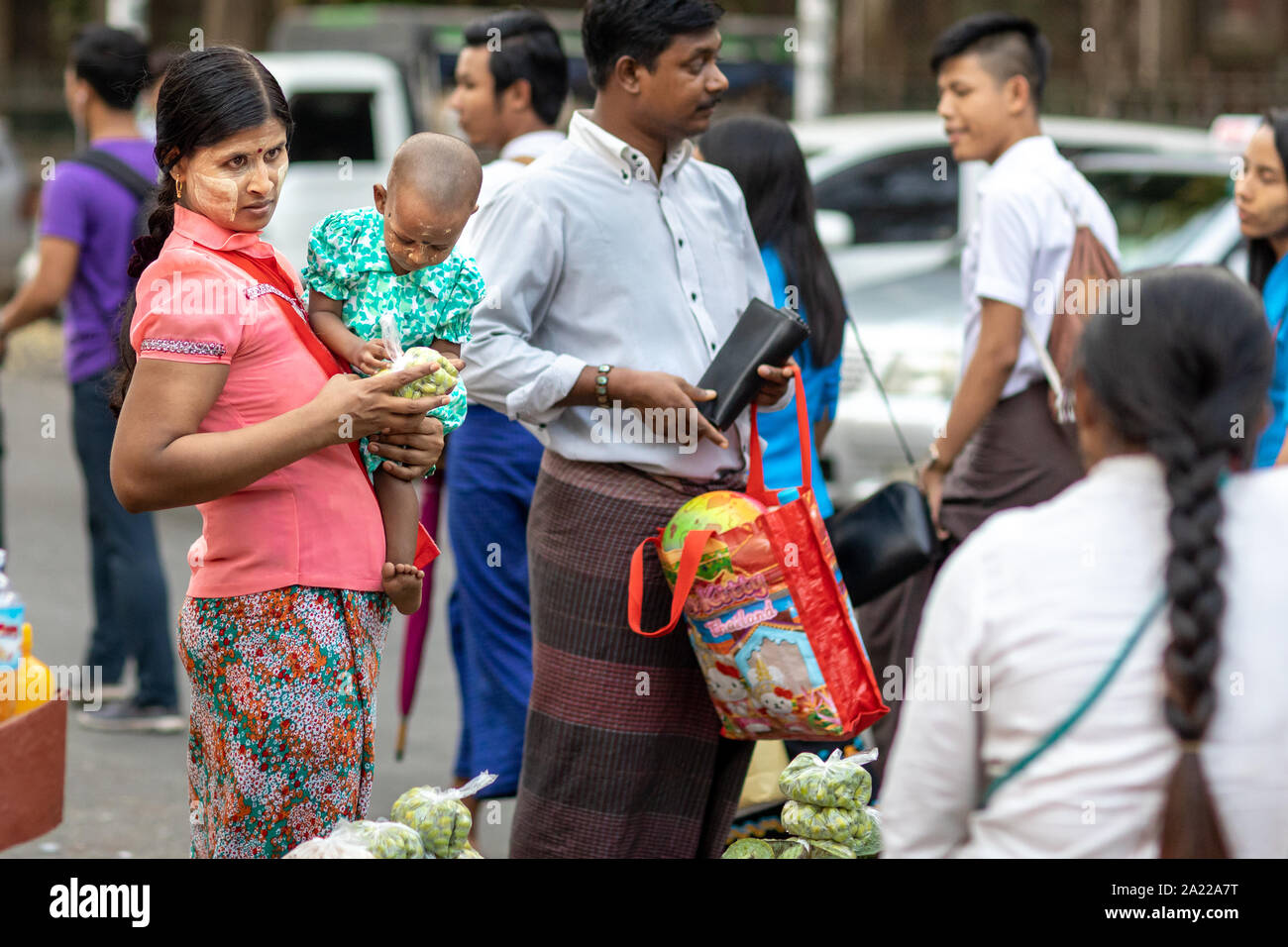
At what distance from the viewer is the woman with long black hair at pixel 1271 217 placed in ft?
12.8

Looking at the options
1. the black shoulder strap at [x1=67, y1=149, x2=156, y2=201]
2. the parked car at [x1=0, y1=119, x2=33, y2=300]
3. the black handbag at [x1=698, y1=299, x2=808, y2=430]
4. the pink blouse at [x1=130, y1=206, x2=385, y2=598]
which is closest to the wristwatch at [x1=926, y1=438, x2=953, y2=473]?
the black handbag at [x1=698, y1=299, x2=808, y2=430]

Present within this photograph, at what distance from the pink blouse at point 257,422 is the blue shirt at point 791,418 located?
4.98 ft

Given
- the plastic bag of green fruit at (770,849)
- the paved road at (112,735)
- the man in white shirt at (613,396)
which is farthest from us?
the paved road at (112,735)

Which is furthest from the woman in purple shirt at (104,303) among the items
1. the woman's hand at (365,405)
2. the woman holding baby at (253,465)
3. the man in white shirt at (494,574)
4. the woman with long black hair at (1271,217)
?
the woman with long black hair at (1271,217)

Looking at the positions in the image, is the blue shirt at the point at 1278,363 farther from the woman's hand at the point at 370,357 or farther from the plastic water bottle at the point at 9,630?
the plastic water bottle at the point at 9,630

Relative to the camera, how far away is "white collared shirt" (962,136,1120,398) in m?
3.97

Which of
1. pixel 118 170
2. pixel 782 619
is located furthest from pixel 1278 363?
pixel 118 170

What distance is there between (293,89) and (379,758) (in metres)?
8.29
